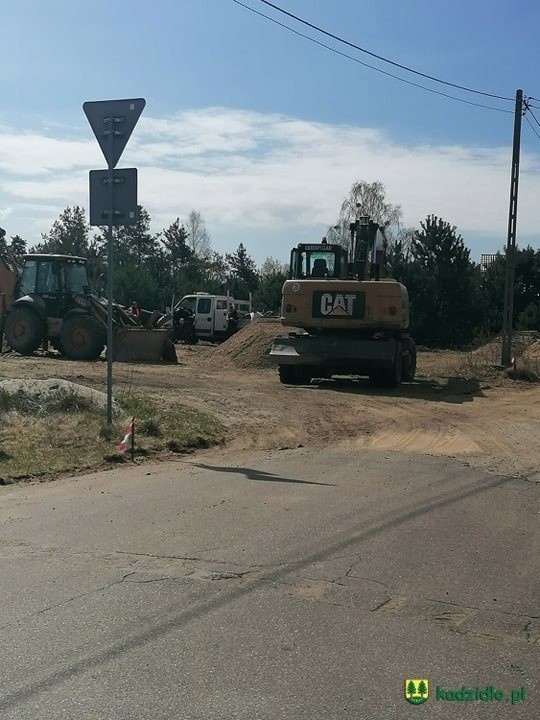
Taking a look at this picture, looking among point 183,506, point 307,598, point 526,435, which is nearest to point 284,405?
point 526,435

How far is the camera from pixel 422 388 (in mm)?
19812

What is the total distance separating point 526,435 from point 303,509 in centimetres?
606

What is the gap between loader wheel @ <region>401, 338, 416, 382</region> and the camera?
20.9 m

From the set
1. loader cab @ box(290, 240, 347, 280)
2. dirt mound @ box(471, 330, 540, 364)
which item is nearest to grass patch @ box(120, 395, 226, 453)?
loader cab @ box(290, 240, 347, 280)

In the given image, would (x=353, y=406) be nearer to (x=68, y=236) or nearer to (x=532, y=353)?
(x=532, y=353)

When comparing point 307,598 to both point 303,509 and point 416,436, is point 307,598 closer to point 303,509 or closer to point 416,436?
point 303,509

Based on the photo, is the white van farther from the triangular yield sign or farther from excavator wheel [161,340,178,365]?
the triangular yield sign

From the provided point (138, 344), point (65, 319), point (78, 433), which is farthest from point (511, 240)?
point (78, 433)

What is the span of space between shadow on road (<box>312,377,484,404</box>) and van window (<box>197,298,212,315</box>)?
17.0 m

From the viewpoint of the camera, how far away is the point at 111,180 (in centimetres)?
1019

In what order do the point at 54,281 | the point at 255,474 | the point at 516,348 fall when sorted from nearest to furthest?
the point at 255,474, the point at 54,281, the point at 516,348

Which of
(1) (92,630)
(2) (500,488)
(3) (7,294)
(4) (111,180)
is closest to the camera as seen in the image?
(1) (92,630)

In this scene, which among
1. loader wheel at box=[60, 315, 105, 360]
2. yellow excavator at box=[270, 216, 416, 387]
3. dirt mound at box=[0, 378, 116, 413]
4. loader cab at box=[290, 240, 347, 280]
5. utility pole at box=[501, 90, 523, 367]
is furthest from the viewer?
loader wheel at box=[60, 315, 105, 360]

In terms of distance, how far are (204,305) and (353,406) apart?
933 inches
